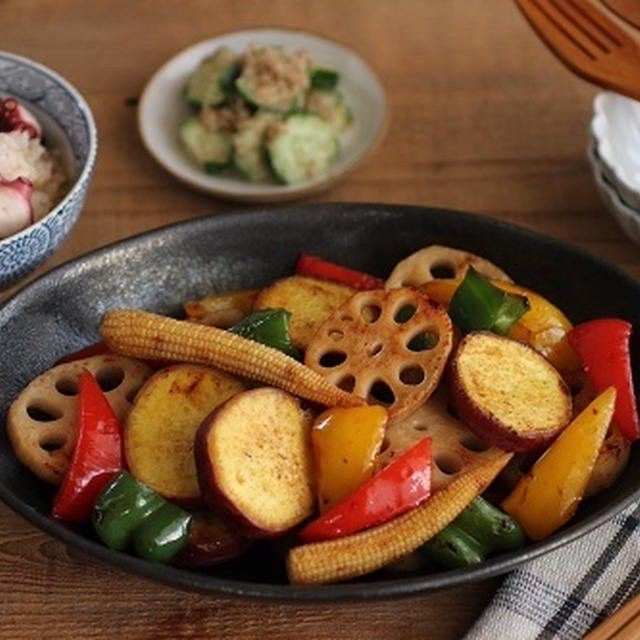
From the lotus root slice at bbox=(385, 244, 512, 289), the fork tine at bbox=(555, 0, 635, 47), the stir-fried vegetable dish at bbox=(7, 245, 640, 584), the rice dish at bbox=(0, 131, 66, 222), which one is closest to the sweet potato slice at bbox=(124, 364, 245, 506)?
the stir-fried vegetable dish at bbox=(7, 245, 640, 584)

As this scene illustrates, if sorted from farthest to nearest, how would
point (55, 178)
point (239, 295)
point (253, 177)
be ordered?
point (253, 177)
point (55, 178)
point (239, 295)

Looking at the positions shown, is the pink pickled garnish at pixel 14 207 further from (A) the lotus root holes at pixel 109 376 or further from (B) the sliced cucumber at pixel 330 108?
(B) the sliced cucumber at pixel 330 108

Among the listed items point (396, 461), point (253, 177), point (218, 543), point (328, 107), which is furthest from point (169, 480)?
point (328, 107)

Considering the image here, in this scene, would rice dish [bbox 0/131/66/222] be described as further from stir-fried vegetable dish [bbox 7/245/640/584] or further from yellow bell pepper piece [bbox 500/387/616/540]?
yellow bell pepper piece [bbox 500/387/616/540]

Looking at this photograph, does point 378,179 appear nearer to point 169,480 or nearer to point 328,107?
point 328,107

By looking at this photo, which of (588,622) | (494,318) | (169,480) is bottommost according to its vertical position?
(588,622)

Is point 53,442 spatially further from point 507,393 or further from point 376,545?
point 507,393

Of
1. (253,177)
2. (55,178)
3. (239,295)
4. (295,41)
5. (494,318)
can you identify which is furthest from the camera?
(295,41)

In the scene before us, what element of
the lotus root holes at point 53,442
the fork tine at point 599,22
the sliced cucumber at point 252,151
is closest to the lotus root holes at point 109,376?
the lotus root holes at point 53,442
